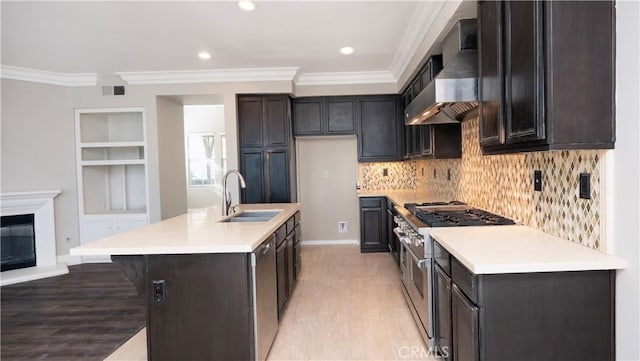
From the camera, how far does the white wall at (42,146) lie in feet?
15.7

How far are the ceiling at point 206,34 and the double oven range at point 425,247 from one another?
1.59m

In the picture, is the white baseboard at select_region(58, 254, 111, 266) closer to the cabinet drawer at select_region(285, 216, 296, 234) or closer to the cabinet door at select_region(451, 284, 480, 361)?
the cabinet drawer at select_region(285, 216, 296, 234)

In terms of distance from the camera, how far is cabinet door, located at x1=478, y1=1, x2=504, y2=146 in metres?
1.86

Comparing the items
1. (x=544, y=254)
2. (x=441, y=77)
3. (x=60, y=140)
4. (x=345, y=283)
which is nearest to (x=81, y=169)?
(x=60, y=140)

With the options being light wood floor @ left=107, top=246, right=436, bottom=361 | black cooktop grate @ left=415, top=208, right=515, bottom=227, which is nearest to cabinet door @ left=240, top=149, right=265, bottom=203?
light wood floor @ left=107, top=246, right=436, bottom=361

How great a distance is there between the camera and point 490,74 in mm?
1978

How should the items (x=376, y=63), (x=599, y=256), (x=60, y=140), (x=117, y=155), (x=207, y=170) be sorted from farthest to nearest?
(x=207, y=170)
(x=117, y=155)
(x=60, y=140)
(x=376, y=63)
(x=599, y=256)

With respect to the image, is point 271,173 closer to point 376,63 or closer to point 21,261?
point 376,63

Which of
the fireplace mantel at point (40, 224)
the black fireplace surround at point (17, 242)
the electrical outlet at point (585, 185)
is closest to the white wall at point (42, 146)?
the fireplace mantel at point (40, 224)

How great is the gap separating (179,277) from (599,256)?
210 centimetres

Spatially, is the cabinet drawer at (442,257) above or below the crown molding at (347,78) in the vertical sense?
below

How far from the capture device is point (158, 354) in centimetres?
214

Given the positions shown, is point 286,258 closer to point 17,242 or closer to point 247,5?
point 247,5

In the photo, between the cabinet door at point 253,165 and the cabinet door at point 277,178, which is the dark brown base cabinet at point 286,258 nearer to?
the cabinet door at point 277,178
